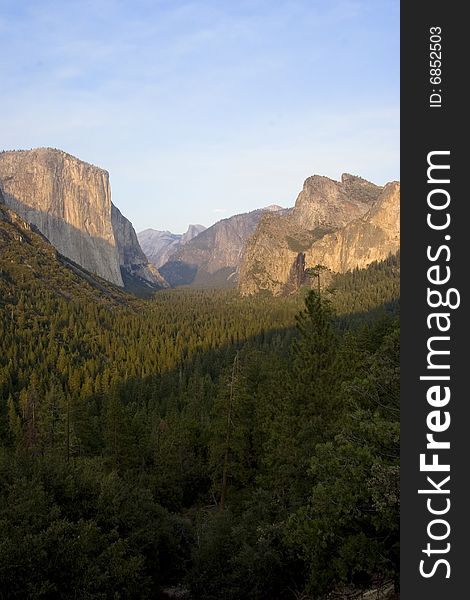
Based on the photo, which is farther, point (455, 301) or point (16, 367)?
point (16, 367)

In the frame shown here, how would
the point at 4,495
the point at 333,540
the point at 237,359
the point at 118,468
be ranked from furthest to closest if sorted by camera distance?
the point at 118,468 → the point at 237,359 → the point at 4,495 → the point at 333,540

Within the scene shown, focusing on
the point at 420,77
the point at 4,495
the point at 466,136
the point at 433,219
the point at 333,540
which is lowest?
the point at 4,495

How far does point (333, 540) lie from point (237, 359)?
15063 mm

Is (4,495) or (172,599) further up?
(4,495)

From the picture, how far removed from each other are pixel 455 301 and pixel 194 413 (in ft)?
152

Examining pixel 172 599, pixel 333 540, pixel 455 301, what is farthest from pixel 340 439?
pixel 172 599

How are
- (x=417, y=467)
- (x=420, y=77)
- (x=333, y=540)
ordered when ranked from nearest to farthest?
(x=417, y=467), (x=420, y=77), (x=333, y=540)

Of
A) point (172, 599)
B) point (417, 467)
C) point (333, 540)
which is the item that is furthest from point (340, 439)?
point (172, 599)

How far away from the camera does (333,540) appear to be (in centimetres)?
960

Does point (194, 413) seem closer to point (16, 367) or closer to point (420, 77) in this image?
point (16, 367)

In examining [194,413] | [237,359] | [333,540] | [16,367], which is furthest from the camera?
[16,367]

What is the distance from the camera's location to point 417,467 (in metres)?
6.48

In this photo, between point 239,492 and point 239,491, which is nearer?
point 239,492

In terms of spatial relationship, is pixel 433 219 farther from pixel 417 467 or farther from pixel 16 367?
pixel 16 367
